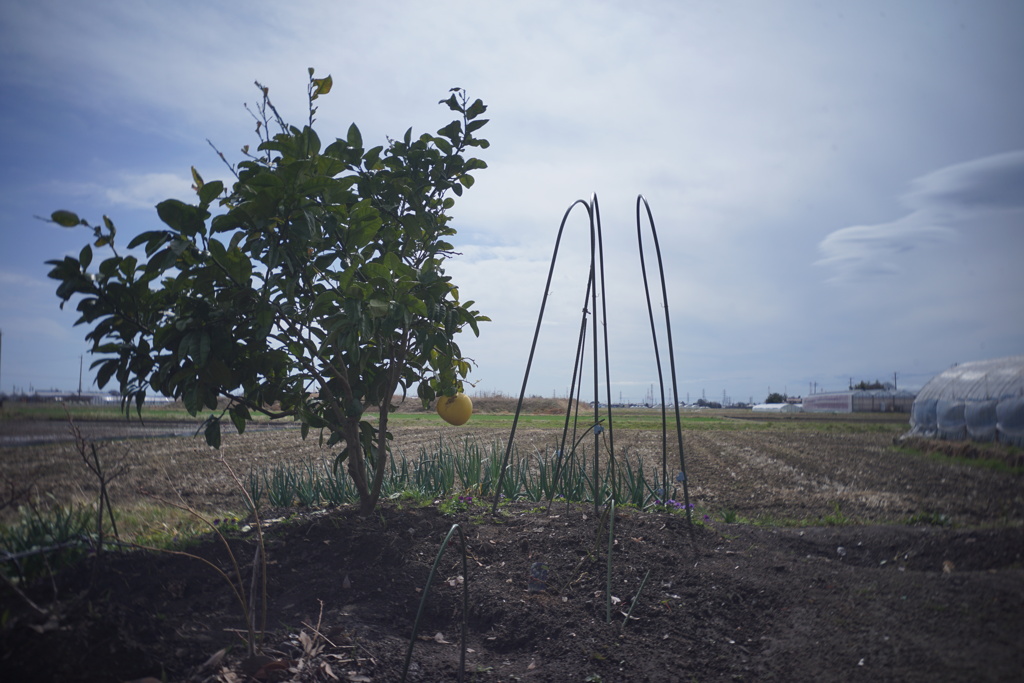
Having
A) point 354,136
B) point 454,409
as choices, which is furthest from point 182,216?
point 454,409

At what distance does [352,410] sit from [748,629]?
234 cm

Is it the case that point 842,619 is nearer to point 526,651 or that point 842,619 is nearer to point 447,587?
point 526,651

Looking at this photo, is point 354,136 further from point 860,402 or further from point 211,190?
point 860,402

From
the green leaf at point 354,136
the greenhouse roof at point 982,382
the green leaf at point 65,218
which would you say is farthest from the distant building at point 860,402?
the green leaf at point 65,218

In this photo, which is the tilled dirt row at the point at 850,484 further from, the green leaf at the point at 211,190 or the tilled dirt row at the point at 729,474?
the green leaf at the point at 211,190

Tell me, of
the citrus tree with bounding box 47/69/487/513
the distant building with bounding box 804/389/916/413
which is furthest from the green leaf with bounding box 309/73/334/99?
the distant building with bounding box 804/389/916/413

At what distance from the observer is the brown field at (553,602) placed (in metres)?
1.73

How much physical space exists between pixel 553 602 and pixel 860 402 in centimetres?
3142

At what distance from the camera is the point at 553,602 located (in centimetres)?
252

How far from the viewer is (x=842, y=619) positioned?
6.66 feet

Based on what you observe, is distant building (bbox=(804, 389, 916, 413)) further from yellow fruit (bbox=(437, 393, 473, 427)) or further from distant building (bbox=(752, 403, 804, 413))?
yellow fruit (bbox=(437, 393, 473, 427))

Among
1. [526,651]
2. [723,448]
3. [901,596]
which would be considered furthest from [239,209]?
→ [723,448]

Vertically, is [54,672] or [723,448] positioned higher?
[54,672]

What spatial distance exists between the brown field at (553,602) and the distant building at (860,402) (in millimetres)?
15968
